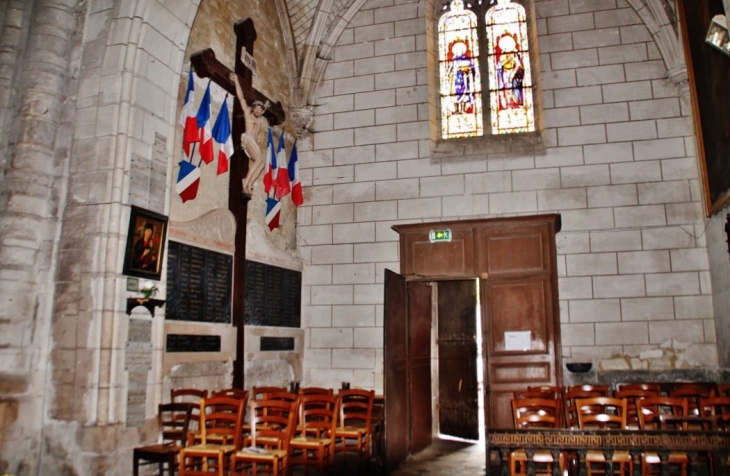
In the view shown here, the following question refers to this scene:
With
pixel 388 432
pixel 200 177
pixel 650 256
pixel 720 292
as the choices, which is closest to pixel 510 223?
pixel 650 256

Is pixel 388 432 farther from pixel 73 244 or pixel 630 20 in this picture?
pixel 630 20

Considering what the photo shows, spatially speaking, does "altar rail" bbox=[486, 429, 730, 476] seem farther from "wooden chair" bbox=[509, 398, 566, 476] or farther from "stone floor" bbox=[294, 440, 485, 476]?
"stone floor" bbox=[294, 440, 485, 476]

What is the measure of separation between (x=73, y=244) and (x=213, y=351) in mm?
2075

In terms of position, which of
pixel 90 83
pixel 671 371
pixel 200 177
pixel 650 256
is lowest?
pixel 671 371

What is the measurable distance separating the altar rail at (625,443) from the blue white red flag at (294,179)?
6216 mm

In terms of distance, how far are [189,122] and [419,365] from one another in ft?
13.1

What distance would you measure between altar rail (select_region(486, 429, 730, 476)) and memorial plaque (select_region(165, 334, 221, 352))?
12.4 feet

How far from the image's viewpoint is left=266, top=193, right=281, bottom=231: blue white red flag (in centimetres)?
845

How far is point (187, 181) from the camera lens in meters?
6.53

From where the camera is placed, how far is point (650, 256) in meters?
7.99

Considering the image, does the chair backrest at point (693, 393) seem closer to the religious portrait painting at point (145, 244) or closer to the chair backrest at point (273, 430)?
the chair backrest at point (273, 430)

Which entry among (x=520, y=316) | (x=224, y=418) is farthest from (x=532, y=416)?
(x=520, y=316)

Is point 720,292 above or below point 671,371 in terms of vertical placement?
above

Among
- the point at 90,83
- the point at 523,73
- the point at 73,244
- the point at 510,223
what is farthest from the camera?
the point at 523,73
